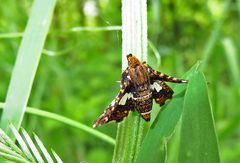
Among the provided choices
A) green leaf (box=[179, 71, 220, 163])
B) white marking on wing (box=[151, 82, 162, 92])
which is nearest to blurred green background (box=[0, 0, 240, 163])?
white marking on wing (box=[151, 82, 162, 92])

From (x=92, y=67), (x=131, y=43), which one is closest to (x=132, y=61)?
(x=131, y=43)

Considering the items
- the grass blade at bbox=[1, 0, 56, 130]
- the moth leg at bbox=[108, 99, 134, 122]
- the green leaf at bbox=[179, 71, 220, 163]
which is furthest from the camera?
the grass blade at bbox=[1, 0, 56, 130]

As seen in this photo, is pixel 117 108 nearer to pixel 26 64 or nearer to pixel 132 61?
pixel 132 61

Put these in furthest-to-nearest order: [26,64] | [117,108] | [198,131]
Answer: [26,64] → [117,108] → [198,131]

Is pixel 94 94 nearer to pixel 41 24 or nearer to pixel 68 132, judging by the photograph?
pixel 68 132

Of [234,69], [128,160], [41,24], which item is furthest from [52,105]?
[128,160]

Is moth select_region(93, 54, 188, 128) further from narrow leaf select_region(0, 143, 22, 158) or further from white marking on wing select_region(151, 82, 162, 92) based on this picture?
narrow leaf select_region(0, 143, 22, 158)
